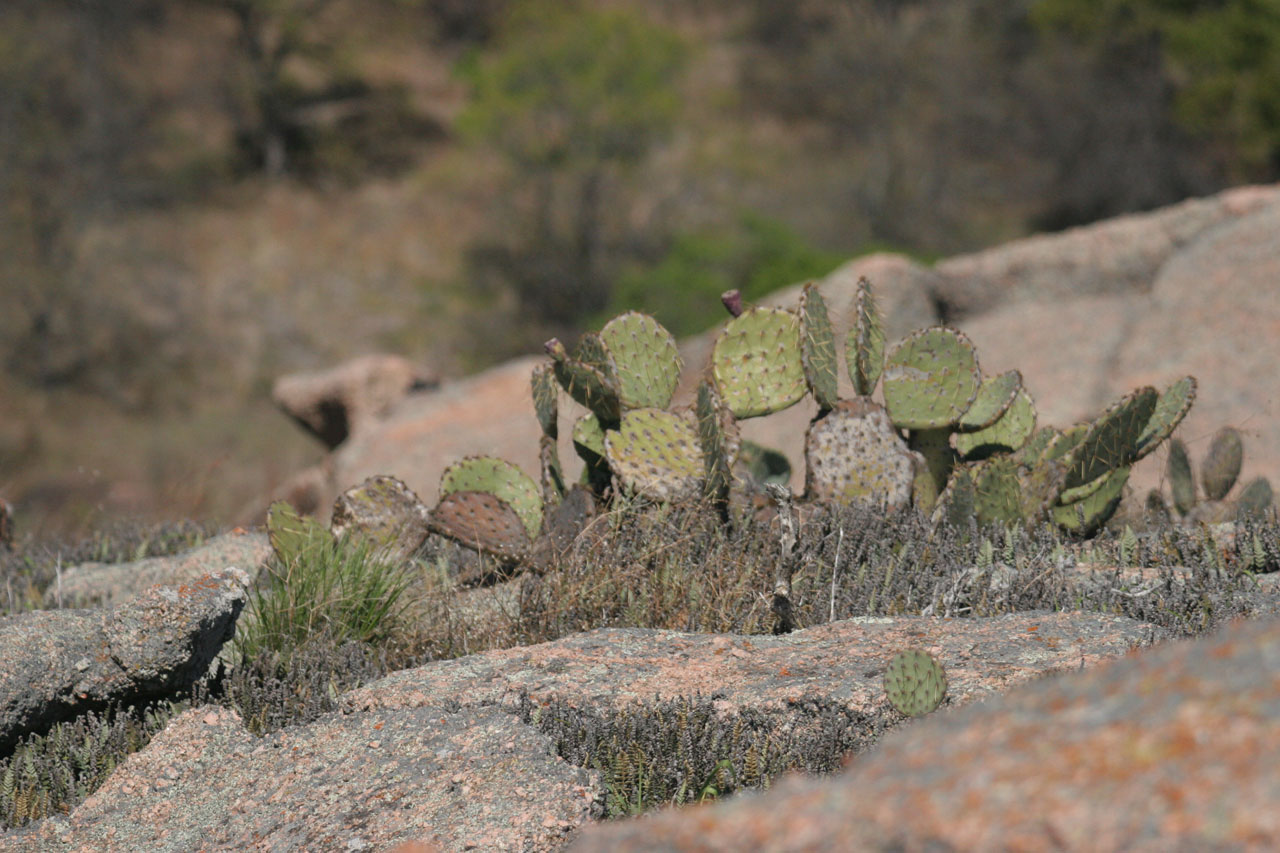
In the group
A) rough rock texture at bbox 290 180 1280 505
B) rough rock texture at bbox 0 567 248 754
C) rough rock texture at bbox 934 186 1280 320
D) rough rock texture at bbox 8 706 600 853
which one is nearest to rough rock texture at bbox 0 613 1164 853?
rough rock texture at bbox 8 706 600 853

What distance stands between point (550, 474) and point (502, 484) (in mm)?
232

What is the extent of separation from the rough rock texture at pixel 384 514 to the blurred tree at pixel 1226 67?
21.3 meters

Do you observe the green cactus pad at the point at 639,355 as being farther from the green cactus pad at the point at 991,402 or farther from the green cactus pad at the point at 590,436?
the green cactus pad at the point at 991,402

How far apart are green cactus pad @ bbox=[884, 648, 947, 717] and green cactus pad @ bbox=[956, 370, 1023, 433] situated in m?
2.51

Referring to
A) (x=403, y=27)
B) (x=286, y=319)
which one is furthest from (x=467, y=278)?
(x=403, y=27)

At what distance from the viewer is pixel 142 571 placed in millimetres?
5387

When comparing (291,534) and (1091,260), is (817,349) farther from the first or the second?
(1091,260)

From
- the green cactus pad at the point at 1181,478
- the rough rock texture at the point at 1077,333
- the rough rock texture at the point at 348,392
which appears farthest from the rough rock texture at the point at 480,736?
the rough rock texture at the point at 348,392

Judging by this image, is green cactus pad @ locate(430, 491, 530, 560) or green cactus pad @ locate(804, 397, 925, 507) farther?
green cactus pad @ locate(804, 397, 925, 507)

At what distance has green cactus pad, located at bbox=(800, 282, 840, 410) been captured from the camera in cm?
516

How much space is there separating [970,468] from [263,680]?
2.99 metres

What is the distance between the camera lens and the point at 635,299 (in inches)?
852

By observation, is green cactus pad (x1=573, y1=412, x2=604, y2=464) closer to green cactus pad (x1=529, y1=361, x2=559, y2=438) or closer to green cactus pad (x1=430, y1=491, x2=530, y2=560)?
green cactus pad (x1=529, y1=361, x2=559, y2=438)

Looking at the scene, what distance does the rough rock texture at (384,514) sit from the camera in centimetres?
528
